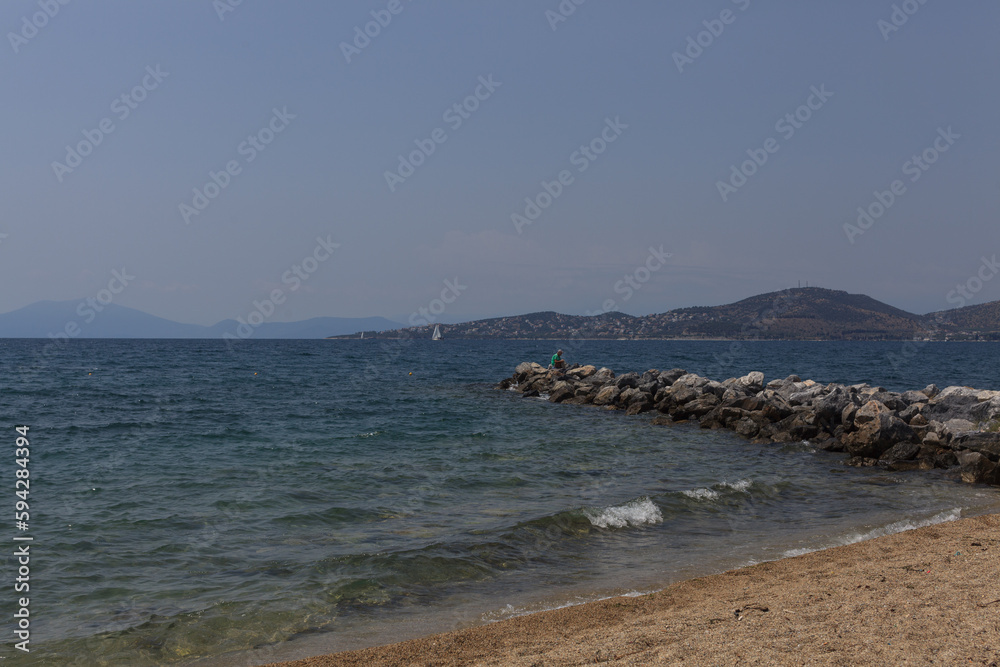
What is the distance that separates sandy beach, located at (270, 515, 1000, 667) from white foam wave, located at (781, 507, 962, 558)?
88cm

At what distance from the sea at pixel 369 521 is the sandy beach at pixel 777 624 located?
22.0 inches

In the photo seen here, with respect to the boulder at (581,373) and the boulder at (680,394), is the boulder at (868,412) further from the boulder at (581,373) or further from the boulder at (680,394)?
the boulder at (581,373)

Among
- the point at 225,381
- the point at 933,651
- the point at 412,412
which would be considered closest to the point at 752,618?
the point at 933,651

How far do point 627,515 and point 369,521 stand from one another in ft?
14.5

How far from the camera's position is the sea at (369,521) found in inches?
288

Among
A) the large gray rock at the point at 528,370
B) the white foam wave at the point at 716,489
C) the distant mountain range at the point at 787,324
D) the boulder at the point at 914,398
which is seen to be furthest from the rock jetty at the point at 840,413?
the distant mountain range at the point at 787,324

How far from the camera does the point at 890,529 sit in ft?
35.1

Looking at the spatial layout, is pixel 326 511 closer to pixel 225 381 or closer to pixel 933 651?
pixel 933 651

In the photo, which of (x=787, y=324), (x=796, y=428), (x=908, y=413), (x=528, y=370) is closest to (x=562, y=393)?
(x=528, y=370)

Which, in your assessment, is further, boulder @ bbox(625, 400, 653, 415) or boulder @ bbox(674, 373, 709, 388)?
boulder @ bbox(674, 373, 709, 388)

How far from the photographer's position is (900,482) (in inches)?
581

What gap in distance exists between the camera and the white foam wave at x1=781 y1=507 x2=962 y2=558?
9562 mm

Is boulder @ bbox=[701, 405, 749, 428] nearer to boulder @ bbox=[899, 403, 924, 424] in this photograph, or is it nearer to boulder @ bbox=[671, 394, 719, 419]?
boulder @ bbox=[671, 394, 719, 419]

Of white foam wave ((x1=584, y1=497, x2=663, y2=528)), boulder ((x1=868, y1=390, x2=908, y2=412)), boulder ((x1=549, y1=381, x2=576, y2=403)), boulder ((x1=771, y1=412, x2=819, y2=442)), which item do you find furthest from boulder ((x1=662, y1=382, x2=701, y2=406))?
white foam wave ((x1=584, y1=497, x2=663, y2=528))
